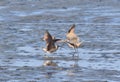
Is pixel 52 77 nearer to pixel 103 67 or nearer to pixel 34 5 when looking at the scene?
pixel 103 67

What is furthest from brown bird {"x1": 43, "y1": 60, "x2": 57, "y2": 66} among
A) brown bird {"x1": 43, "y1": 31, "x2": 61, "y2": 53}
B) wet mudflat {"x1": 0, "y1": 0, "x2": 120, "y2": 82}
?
brown bird {"x1": 43, "y1": 31, "x2": 61, "y2": 53}

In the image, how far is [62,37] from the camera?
19.8 meters

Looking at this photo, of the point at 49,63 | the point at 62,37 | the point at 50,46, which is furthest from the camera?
the point at 62,37

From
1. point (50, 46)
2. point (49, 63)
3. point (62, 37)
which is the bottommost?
point (62, 37)

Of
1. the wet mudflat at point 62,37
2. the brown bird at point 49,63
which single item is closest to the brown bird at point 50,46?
the wet mudflat at point 62,37

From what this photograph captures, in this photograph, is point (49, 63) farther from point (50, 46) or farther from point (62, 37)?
point (62, 37)

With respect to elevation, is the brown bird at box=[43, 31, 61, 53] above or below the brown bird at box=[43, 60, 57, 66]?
below

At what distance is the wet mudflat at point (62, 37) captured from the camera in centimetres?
1410

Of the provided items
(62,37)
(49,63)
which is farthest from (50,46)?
(62,37)

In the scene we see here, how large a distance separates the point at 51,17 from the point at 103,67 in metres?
9.81

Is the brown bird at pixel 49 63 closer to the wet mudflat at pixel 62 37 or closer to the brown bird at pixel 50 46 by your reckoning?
the wet mudflat at pixel 62 37

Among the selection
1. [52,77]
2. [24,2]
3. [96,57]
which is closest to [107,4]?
[24,2]

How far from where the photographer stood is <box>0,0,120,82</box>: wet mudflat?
14102 millimetres

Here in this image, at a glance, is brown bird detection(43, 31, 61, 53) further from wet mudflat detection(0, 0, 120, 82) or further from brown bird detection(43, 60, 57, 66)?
brown bird detection(43, 60, 57, 66)
